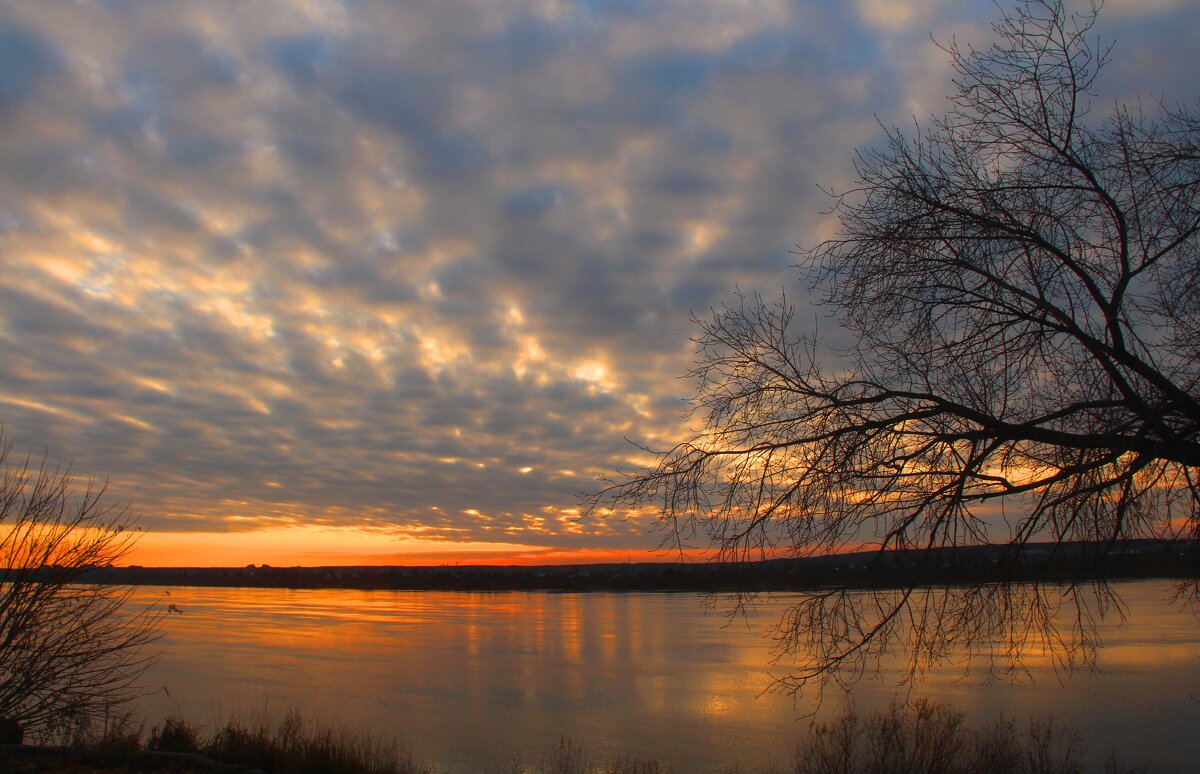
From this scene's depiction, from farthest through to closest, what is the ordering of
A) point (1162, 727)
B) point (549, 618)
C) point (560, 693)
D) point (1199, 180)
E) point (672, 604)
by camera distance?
point (672, 604)
point (549, 618)
point (560, 693)
point (1162, 727)
point (1199, 180)

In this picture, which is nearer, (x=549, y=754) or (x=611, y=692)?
(x=549, y=754)

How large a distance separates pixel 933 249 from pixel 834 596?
3.23 metres

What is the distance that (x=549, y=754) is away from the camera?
18125mm

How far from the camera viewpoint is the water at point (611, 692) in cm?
1939

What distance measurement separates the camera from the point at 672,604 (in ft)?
282

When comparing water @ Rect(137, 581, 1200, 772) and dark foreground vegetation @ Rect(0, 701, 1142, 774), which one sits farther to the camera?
water @ Rect(137, 581, 1200, 772)

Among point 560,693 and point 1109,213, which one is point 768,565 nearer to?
point 1109,213

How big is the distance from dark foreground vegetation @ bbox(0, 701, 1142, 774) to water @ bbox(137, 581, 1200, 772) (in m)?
0.75

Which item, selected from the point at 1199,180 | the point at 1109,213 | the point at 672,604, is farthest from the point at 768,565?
the point at 672,604

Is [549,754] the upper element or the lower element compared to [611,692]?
upper

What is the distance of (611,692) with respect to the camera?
27.8 metres

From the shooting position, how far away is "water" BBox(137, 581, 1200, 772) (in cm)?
1939

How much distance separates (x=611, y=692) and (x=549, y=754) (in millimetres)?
10064

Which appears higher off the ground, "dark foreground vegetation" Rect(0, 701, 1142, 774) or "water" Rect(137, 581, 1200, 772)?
"dark foreground vegetation" Rect(0, 701, 1142, 774)
